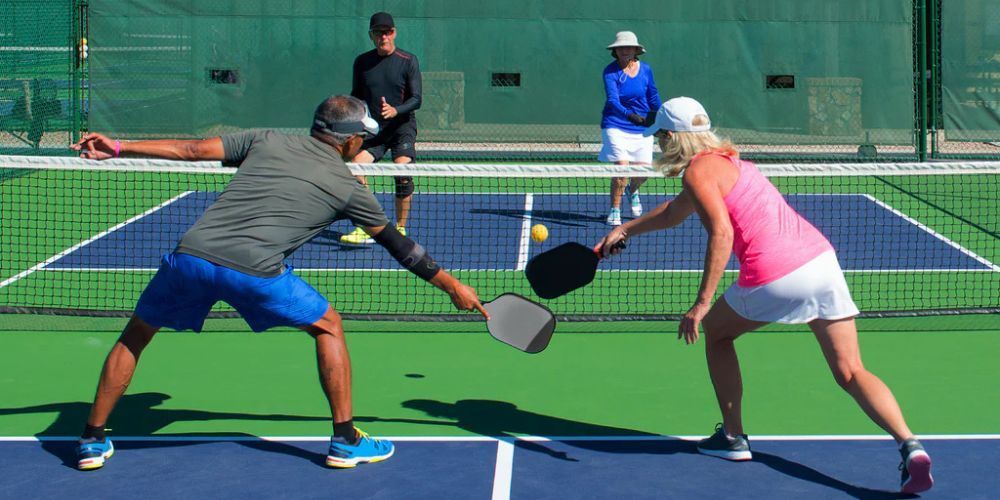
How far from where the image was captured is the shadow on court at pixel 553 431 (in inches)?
237

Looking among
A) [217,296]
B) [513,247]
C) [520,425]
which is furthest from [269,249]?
[513,247]

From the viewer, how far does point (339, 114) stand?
6070 millimetres

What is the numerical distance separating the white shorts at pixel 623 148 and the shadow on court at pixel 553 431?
6089mm

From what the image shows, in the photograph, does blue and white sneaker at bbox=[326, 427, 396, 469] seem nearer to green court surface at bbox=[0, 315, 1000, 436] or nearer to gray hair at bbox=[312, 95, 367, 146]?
green court surface at bbox=[0, 315, 1000, 436]

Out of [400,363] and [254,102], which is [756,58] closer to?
[254,102]

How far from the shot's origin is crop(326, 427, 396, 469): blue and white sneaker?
6117mm

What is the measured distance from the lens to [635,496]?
5777 mm

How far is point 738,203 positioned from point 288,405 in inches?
110

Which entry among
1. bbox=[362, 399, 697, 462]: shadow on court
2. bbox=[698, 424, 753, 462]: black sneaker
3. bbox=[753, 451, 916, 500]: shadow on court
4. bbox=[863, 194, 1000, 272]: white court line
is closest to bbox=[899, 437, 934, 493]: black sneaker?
bbox=[753, 451, 916, 500]: shadow on court

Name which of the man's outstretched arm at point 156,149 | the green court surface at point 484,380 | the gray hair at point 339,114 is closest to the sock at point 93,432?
the green court surface at point 484,380

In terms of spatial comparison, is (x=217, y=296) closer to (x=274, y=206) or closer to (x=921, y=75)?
(x=274, y=206)

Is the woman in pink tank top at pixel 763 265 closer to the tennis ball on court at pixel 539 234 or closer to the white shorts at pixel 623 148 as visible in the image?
the tennis ball on court at pixel 539 234

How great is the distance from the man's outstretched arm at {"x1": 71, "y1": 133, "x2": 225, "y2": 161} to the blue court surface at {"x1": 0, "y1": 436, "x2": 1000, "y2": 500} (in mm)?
1413

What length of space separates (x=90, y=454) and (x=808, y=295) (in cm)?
328
